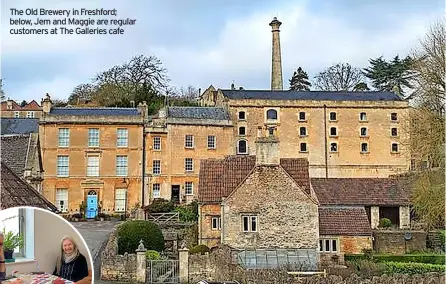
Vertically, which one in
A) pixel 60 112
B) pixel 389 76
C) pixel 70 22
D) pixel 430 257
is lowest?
pixel 430 257

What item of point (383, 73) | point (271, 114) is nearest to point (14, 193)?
point (271, 114)

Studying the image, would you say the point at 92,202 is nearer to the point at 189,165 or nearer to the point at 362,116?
the point at 189,165

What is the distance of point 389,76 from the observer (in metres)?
67.4

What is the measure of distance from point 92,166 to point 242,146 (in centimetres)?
1177

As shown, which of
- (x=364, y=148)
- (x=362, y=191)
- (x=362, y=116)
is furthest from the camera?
(x=362, y=116)

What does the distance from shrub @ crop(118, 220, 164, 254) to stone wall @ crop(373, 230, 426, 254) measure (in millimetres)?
10326

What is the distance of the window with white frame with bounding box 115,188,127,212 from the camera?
132 ft

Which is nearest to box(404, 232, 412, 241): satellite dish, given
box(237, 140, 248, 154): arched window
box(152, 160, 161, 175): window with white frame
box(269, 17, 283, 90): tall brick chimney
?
box(237, 140, 248, 154): arched window

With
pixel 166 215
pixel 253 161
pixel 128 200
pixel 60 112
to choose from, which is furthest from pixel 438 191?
pixel 60 112

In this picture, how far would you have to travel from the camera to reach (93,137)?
4075 centimetres

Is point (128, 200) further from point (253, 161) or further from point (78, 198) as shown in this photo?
point (253, 161)

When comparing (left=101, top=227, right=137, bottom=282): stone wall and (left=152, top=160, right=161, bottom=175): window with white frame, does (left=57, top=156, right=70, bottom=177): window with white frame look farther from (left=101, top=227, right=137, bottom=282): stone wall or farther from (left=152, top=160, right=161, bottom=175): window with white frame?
(left=101, top=227, right=137, bottom=282): stone wall

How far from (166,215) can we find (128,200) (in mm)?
6532

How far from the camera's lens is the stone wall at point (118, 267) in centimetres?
2091
